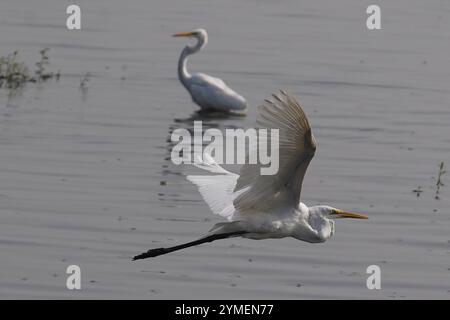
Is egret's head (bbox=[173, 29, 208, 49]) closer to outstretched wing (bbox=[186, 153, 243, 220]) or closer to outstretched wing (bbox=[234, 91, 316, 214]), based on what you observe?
outstretched wing (bbox=[186, 153, 243, 220])

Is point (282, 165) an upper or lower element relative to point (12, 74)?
lower

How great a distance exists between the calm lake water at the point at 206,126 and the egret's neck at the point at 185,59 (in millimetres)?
413

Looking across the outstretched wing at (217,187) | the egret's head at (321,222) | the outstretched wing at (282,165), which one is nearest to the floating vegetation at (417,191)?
the egret's head at (321,222)

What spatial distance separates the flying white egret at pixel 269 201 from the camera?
786cm

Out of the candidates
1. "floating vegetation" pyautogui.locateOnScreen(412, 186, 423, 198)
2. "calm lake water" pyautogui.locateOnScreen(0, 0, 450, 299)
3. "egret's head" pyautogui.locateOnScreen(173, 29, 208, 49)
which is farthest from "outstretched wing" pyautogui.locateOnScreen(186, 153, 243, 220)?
"egret's head" pyautogui.locateOnScreen(173, 29, 208, 49)

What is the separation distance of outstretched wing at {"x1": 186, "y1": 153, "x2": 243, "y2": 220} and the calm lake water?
1037 millimetres

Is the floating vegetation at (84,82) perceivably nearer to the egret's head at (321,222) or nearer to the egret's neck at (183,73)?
the egret's neck at (183,73)

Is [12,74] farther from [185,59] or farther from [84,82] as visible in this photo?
[185,59]

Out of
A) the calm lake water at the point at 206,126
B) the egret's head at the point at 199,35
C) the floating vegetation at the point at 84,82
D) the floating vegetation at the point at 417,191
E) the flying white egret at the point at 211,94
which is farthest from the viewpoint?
the egret's head at the point at 199,35

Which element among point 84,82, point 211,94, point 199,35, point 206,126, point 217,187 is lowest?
point 217,187

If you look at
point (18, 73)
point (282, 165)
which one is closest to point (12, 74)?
point (18, 73)

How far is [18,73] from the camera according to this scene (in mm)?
17609

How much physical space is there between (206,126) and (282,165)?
30.5 ft

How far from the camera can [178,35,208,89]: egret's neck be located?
1838cm
